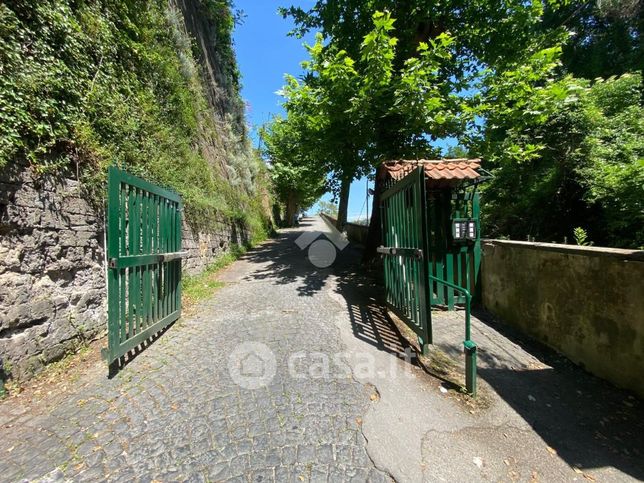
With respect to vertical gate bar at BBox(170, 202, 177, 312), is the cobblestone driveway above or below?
below

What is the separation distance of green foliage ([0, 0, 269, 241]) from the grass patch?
4.20ft

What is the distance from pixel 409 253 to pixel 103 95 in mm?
4745

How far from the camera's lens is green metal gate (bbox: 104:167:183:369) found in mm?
3062

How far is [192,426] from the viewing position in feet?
7.84

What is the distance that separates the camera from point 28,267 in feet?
9.66

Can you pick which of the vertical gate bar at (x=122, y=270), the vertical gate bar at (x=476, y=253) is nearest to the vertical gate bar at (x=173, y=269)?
the vertical gate bar at (x=122, y=270)

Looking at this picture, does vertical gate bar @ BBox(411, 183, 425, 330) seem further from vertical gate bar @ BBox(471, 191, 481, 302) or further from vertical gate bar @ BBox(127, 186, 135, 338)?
vertical gate bar @ BBox(127, 186, 135, 338)

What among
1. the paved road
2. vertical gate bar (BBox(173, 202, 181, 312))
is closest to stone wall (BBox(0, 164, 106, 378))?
the paved road

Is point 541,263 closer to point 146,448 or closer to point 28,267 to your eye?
point 146,448

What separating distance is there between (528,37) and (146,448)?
959cm

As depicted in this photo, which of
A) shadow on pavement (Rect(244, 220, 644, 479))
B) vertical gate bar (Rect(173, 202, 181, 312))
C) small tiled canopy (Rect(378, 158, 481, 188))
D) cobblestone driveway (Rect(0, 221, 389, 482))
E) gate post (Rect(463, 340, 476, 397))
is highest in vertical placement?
small tiled canopy (Rect(378, 158, 481, 188))

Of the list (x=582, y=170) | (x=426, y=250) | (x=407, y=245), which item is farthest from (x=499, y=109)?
(x=426, y=250)

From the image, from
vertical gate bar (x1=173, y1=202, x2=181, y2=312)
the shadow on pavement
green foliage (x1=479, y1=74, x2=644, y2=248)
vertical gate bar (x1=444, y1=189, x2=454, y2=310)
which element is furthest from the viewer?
vertical gate bar (x1=444, y1=189, x2=454, y2=310)

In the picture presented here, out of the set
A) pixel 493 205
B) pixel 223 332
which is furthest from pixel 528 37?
pixel 223 332
